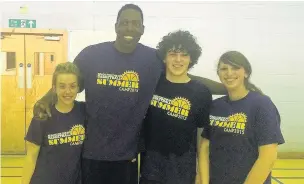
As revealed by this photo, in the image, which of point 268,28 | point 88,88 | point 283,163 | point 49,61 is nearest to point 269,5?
point 268,28

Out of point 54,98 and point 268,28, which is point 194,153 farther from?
point 268,28

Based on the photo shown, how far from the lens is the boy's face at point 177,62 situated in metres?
2.00

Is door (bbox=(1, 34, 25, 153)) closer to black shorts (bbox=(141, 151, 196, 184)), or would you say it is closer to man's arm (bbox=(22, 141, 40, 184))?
man's arm (bbox=(22, 141, 40, 184))

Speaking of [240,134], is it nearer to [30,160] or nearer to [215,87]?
[215,87]

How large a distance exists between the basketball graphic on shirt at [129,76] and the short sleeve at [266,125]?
777 mm

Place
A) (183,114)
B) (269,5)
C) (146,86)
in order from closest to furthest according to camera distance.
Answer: (183,114), (146,86), (269,5)

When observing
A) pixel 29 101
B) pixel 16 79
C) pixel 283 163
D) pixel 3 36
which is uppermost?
pixel 3 36

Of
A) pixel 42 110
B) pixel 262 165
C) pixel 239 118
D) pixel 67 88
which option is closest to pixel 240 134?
pixel 239 118

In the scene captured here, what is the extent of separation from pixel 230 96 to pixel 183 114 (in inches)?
12.1

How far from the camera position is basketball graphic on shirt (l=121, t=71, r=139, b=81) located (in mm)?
→ 2096

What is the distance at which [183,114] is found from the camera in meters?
1.99

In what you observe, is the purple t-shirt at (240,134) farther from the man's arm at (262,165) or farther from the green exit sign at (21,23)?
the green exit sign at (21,23)

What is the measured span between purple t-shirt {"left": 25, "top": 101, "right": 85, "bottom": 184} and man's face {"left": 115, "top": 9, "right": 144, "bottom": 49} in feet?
1.92

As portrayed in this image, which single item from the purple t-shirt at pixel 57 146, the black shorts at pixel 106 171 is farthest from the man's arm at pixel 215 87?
the purple t-shirt at pixel 57 146
